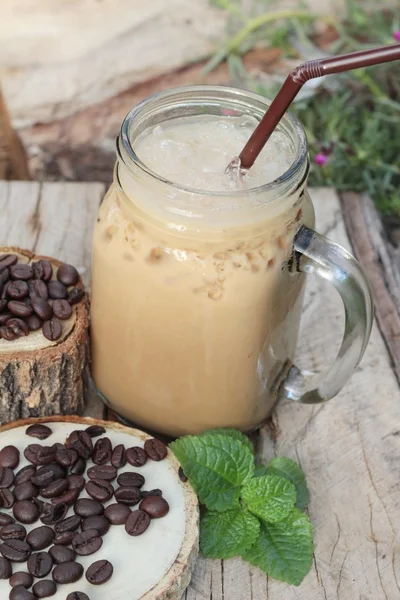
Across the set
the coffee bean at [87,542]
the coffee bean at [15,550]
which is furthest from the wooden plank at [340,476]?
the coffee bean at [15,550]

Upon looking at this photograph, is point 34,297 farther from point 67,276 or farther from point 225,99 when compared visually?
point 225,99

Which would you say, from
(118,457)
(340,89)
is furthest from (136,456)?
(340,89)

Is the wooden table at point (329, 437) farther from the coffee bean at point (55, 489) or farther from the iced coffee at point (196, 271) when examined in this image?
the coffee bean at point (55, 489)

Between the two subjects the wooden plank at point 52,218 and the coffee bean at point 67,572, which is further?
the wooden plank at point 52,218

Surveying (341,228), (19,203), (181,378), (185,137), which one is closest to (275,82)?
(341,228)

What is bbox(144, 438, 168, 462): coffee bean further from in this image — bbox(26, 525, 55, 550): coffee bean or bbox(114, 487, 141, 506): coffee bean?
bbox(26, 525, 55, 550): coffee bean

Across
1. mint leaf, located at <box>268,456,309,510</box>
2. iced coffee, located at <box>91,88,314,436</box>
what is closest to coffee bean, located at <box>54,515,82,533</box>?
iced coffee, located at <box>91,88,314,436</box>
